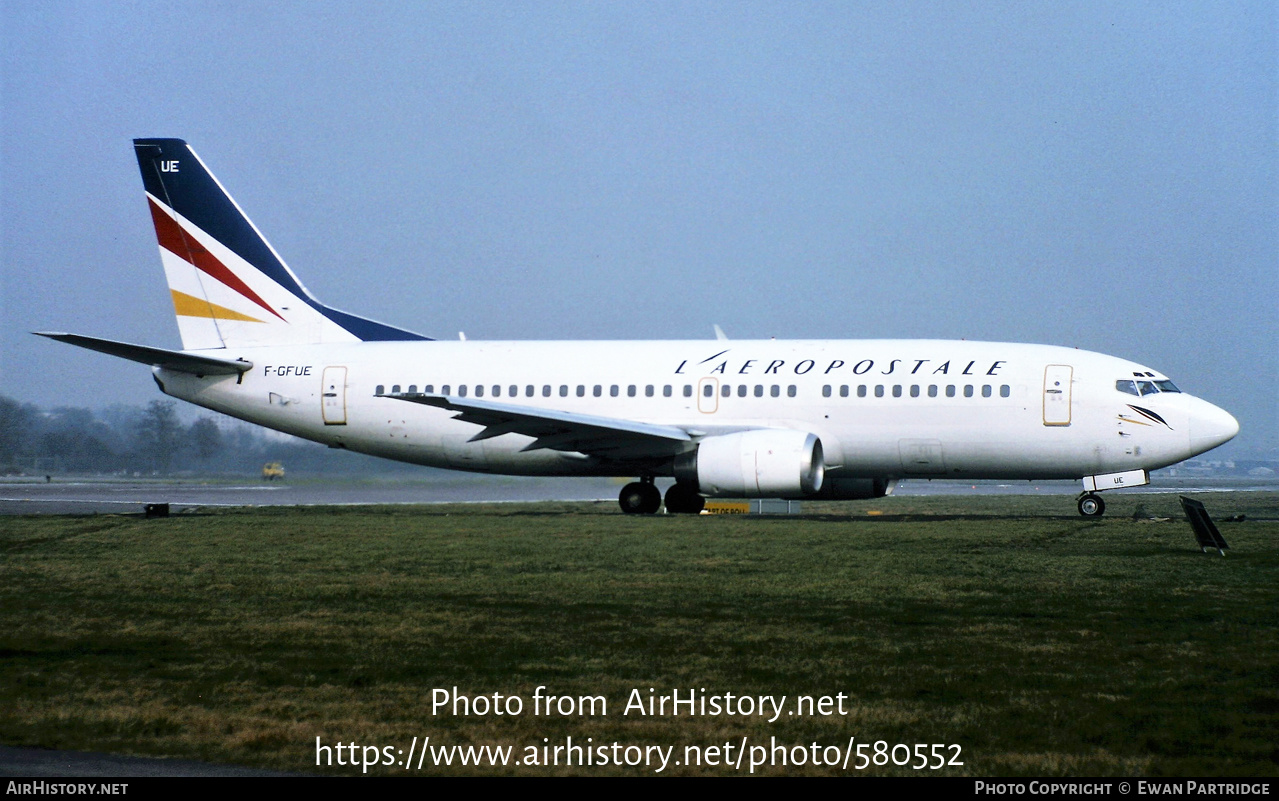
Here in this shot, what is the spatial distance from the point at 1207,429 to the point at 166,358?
71.8 feet

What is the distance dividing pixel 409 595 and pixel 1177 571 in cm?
889

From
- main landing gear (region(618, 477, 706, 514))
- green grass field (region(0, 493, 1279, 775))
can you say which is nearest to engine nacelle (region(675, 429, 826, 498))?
main landing gear (region(618, 477, 706, 514))

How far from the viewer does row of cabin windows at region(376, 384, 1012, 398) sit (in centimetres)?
2450

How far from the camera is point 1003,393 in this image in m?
24.3

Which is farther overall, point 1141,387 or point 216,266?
point 216,266

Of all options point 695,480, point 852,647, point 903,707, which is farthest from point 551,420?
point 903,707

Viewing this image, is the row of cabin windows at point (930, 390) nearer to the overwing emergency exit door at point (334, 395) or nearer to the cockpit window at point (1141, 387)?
the cockpit window at point (1141, 387)

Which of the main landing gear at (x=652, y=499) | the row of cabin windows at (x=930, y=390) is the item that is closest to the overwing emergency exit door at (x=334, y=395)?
the main landing gear at (x=652, y=499)

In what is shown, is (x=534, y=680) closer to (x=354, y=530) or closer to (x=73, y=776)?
(x=73, y=776)

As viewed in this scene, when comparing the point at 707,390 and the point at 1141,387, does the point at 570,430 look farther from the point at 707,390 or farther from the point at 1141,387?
the point at 1141,387

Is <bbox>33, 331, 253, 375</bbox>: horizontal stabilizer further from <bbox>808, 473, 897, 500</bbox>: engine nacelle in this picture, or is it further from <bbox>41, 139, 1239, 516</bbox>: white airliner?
<bbox>808, 473, 897, 500</bbox>: engine nacelle

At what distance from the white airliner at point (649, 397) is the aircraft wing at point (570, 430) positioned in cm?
5

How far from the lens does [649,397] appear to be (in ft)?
87.1

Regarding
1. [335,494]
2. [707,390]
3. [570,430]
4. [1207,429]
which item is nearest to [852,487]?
[707,390]
